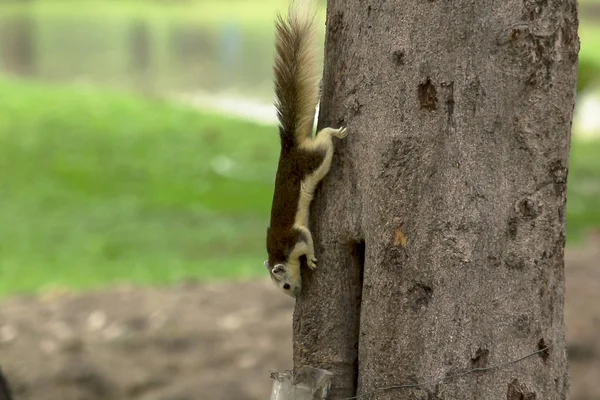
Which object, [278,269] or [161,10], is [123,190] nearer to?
[278,269]

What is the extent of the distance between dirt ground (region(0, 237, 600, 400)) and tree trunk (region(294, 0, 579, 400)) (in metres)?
3.12

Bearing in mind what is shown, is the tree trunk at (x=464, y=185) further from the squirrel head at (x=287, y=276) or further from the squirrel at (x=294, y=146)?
the squirrel head at (x=287, y=276)

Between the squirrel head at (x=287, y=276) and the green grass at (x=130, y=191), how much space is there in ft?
18.8

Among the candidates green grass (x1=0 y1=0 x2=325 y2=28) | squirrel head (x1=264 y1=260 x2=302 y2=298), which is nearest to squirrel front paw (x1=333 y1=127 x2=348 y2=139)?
squirrel head (x1=264 y1=260 x2=302 y2=298)

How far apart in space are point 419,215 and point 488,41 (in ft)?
1.67

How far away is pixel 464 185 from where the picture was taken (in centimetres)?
267

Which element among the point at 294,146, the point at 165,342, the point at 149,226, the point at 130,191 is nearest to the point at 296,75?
the point at 294,146

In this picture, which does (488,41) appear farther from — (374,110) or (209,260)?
(209,260)

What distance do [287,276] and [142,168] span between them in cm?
1010

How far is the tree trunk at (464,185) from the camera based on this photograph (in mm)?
2658

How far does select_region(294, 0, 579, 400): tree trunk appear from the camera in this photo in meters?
2.66

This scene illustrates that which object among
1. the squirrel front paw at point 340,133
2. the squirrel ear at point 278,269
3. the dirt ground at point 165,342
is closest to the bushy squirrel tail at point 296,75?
the squirrel front paw at point 340,133

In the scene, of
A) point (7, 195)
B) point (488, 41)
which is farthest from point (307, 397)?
point (7, 195)

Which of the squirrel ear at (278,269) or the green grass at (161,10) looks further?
the green grass at (161,10)
